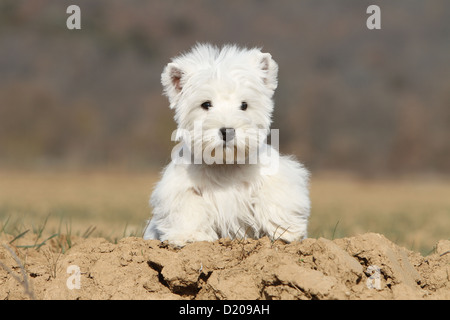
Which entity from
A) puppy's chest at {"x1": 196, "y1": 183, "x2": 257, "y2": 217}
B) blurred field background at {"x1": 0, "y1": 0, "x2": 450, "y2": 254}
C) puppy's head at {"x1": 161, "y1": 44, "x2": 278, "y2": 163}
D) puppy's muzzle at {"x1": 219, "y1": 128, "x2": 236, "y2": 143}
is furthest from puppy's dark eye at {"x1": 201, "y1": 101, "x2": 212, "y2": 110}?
blurred field background at {"x1": 0, "y1": 0, "x2": 450, "y2": 254}

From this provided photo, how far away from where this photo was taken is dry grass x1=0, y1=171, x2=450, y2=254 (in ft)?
23.1

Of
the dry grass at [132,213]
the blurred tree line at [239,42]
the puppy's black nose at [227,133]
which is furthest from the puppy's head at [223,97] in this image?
the blurred tree line at [239,42]

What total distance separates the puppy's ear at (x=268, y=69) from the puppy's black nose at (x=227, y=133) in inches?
31.3

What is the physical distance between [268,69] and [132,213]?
8.10 metres

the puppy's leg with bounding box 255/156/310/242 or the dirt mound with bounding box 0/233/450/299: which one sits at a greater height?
the puppy's leg with bounding box 255/156/310/242

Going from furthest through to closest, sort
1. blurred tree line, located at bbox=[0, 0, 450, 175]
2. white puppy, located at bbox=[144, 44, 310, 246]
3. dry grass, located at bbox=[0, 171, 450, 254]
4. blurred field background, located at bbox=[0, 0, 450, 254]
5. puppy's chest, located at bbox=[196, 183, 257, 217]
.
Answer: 1. blurred tree line, located at bbox=[0, 0, 450, 175]
2. blurred field background, located at bbox=[0, 0, 450, 254]
3. dry grass, located at bbox=[0, 171, 450, 254]
4. puppy's chest, located at bbox=[196, 183, 257, 217]
5. white puppy, located at bbox=[144, 44, 310, 246]

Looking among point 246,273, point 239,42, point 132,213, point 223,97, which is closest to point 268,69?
point 223,97

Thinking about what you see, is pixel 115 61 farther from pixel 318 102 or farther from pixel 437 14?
pixel 437 14

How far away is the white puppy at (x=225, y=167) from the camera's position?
456cm

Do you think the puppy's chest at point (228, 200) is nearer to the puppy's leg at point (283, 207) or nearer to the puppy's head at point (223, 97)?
the puppy's leg at point (283, 207)

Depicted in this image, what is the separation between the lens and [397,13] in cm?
5731

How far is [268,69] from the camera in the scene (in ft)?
16.3

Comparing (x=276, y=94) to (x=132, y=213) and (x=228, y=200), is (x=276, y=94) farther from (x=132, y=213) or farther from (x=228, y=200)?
(x=228, y=200)

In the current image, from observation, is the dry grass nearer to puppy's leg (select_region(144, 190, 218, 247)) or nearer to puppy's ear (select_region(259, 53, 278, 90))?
puppy's leg (select_region(144, 190, 218, 247))
